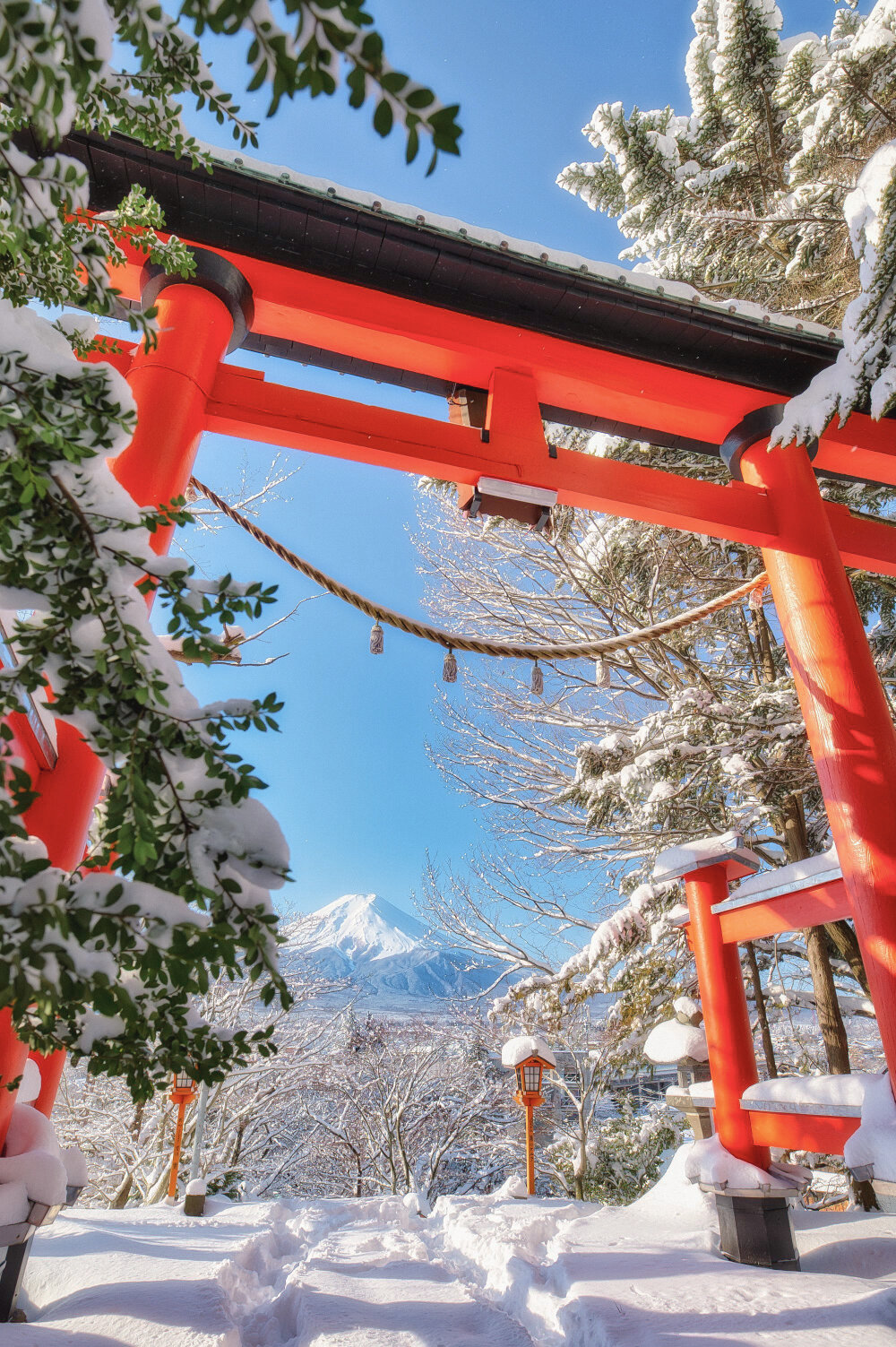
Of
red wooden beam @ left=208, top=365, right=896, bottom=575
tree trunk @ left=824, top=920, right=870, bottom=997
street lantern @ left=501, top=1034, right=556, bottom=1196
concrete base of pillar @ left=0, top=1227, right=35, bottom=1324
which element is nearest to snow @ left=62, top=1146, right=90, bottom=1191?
concrete base of pillar @ left=0, top=1227, right=35, bottom=1324

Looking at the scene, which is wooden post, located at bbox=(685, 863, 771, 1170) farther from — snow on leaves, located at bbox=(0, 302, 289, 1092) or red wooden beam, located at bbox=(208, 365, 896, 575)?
snow on leaves, located at bbox=(0, 302, 289, 1092)

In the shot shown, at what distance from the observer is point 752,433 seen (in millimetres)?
4141

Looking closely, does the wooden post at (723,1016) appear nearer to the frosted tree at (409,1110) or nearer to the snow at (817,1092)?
the snow at (817,1092)

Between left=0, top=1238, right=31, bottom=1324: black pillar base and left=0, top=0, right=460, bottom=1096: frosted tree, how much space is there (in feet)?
5.70

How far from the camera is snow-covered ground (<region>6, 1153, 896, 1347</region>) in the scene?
2.05 m

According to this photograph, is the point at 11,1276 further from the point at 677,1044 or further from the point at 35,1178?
the point at 677,1044

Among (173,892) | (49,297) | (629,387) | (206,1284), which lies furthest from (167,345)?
(206,1284)

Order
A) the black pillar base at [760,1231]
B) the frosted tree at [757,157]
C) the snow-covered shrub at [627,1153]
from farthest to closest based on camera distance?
the snow-covered shrub at [627,1153] < the frosted tree at [757,157] < the black pillar base at [760,1231]

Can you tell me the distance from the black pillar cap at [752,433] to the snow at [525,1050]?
17.3ft

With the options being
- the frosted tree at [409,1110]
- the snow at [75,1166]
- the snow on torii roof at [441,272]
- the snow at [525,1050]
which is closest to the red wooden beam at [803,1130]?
the snow at [75,1166]

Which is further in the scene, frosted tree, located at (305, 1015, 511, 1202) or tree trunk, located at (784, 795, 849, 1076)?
frosted tree, located at (305, 1015, 511, 1202)

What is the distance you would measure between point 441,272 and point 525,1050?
6.36m

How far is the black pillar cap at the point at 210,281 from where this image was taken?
128 inches

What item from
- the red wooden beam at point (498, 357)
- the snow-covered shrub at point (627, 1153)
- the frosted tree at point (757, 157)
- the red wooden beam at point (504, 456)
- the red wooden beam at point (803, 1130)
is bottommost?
the snow-covered shrub at point (627, 1153)
